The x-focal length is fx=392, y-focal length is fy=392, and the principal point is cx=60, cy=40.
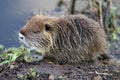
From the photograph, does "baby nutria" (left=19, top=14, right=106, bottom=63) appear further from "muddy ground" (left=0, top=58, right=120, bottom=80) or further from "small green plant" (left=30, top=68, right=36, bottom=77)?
"small green plant" (left=30, top=68, right=36, bottom=77)

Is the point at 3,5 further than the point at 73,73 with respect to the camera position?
Yes

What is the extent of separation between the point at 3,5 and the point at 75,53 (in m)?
2.32

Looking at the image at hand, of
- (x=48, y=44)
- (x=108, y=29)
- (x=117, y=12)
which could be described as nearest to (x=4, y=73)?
(x=48, y=44)

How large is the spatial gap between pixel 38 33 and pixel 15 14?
216cm

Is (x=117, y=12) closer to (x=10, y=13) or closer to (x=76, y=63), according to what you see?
(x=10, y=13)

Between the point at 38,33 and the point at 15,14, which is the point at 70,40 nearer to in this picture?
the point at 38,33

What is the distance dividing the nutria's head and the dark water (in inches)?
49.8

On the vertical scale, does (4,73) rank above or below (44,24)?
below

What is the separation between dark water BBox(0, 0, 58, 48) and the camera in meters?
5.84

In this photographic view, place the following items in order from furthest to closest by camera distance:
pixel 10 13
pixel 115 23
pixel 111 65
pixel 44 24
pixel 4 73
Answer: pixel 115 23 < pixel 10 13 < pixel 111 65 < pixel 44 24 < pixel 4 73

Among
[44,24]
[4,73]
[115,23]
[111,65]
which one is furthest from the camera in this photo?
[115,23]

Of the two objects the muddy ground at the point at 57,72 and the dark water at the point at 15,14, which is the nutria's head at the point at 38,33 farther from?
the dark water at the point at 15,14

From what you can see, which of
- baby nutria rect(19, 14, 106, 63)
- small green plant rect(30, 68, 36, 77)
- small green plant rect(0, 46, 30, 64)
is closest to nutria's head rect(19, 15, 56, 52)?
baby nutria rect(19, 14, 106, 63)

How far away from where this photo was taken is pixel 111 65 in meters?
4.70
